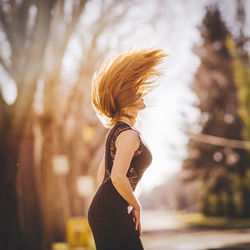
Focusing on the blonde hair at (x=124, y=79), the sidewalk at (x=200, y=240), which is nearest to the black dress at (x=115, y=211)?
the blonde hair at (x=124, y=79)

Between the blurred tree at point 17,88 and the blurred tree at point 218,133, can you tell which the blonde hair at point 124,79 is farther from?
the blurred tree at point 218,133

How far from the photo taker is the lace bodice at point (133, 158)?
2.71 metres

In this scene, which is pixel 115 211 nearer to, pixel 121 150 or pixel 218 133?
pixel 121 150

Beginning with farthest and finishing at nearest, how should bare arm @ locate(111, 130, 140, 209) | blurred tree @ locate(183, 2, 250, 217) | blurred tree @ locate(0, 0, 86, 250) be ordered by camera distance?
blurred tree @ locate(183, 2, 250, 217) → blurred tree @ locate(0, 0, 86, 250) → bare arm @ locate(111, 130, 140, 209)

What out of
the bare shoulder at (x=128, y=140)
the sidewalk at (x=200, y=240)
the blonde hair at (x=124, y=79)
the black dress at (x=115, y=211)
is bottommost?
the sidewalk at (x=200, y=240)

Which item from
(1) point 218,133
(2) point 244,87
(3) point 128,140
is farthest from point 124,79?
(1) point 218,133

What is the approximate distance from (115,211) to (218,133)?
33615mm

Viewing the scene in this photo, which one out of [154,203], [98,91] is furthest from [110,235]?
[154,203]

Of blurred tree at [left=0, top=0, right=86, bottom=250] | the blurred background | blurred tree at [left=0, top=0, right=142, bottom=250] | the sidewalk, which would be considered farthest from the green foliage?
blurred tree at [left=0, top=0, right=86, bottom=250]

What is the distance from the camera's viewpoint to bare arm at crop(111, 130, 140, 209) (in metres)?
2.56

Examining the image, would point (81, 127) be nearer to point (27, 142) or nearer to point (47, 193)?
point (47, 193)

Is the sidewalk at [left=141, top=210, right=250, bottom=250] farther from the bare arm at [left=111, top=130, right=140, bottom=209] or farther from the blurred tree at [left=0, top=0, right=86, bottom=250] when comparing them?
the bare arm at [left=111, top=130, right=140, bottom=209]

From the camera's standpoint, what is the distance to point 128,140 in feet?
8.56

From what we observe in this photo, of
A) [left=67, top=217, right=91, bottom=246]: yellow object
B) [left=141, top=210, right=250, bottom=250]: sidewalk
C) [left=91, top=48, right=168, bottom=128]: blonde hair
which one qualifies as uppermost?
[left=91, top=48, right=168, bottom=128]: blonde hair
